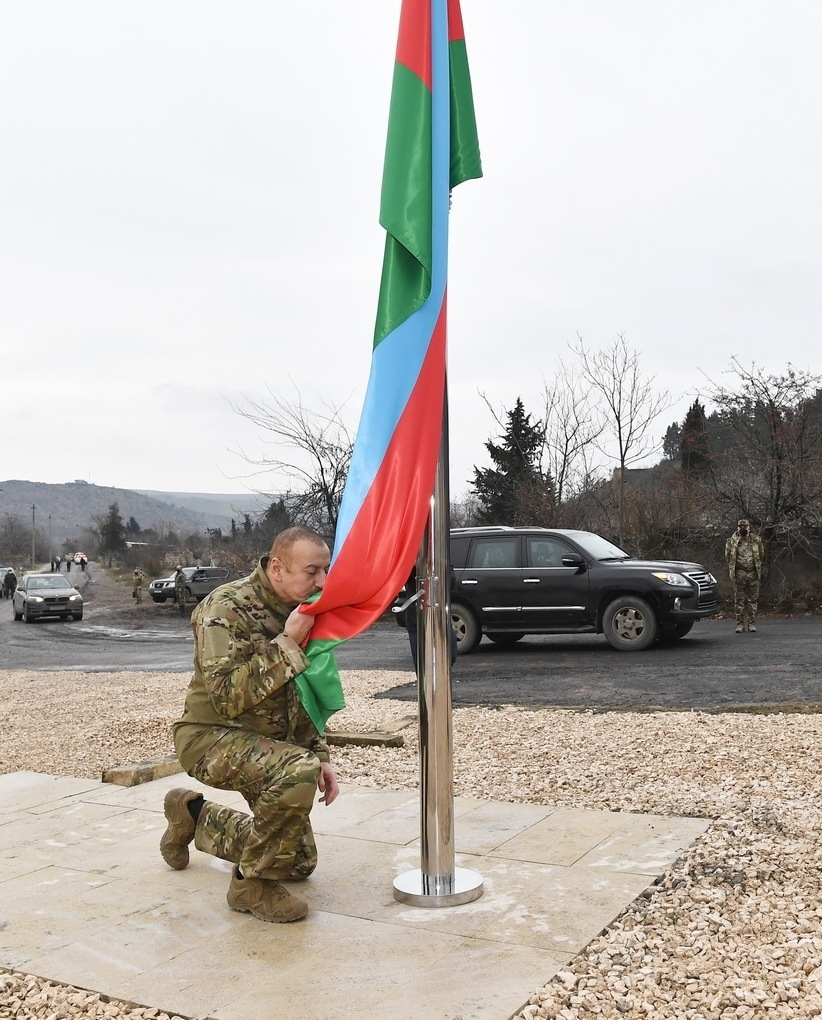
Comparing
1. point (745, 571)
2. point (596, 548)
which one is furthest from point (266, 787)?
point (745, 571)

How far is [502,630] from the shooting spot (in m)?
14.4

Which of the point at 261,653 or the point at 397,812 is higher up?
the point at 261,653

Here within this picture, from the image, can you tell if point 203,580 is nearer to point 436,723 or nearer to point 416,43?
point 436,723

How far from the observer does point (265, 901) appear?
3887mm

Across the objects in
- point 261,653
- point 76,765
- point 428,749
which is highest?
point 261,653

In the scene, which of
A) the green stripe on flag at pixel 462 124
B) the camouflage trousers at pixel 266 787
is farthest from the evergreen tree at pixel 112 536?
the green stripe on flag at pixel 462 124

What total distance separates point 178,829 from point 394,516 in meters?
1.76

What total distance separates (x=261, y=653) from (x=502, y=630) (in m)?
10.8

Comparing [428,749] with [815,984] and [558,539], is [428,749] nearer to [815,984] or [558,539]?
[815,984]

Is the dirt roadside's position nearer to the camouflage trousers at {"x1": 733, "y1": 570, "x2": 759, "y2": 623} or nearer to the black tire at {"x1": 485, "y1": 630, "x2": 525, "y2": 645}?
the black tire at {"x1": 485, "y1": 630, "x2": 525, "y2": 645}

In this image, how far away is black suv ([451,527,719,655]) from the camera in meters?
13.7

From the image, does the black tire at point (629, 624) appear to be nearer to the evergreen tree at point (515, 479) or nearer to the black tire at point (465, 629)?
the black tire at point (465, 629)

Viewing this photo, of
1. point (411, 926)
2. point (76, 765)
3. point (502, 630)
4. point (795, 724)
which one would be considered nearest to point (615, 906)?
point (411, 926)

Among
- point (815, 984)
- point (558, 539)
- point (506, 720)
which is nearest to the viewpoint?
point (815, 984)
